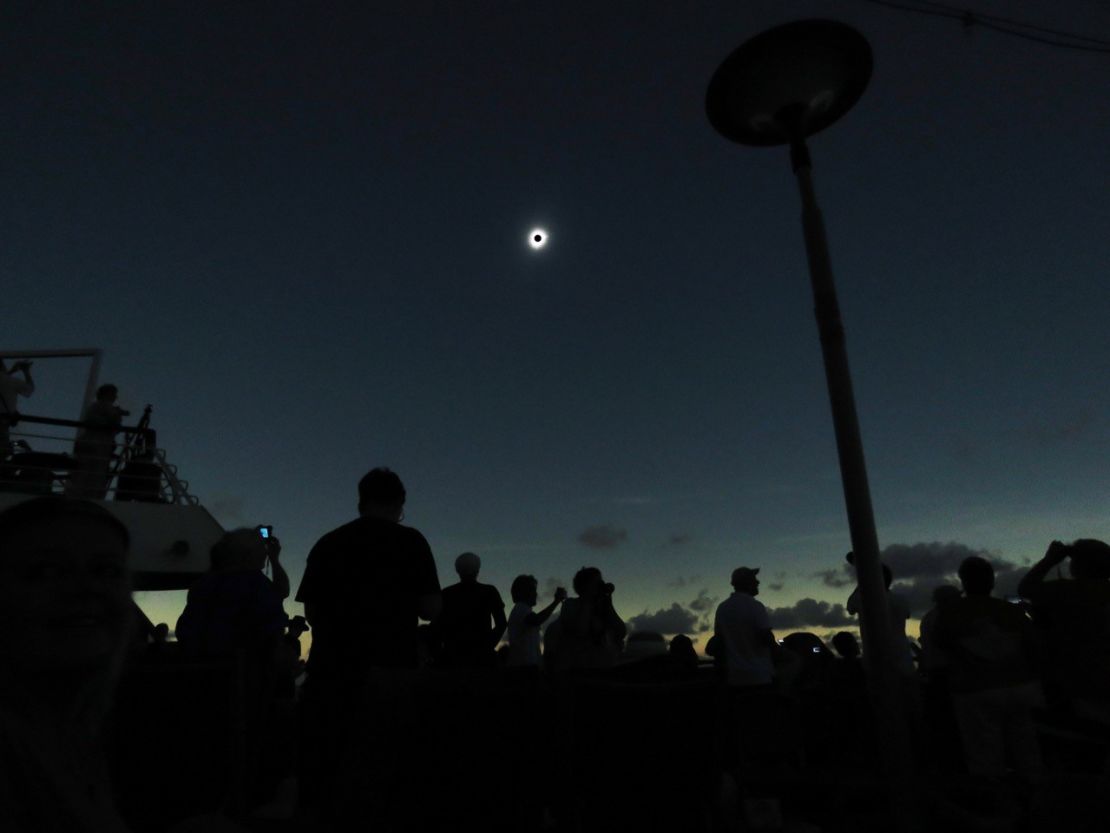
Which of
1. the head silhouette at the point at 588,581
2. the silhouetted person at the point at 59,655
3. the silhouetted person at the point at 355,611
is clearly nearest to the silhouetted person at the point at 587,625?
the head silhouette at the point at 588,581

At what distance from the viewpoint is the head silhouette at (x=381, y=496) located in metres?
3.44

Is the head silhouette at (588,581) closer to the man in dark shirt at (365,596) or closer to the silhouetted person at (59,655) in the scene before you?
the man in dark shirt at (365,596)

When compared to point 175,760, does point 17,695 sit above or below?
above

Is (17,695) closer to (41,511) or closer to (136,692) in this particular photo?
(41,511)

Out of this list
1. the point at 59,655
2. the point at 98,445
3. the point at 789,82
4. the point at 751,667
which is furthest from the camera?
the point at 98,445

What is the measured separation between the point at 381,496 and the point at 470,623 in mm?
1794

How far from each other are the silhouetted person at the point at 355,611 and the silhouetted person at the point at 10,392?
29.9 feet

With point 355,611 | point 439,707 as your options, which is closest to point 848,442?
point 439,707

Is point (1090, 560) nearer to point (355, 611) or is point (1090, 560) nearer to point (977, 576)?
point (977, 576)


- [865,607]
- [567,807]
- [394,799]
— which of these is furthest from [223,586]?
[865,607]

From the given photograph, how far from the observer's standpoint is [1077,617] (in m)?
3.63

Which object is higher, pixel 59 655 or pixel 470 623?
pixel 470 623

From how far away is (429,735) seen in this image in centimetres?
239

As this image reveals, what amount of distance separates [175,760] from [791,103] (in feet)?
11.7
